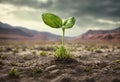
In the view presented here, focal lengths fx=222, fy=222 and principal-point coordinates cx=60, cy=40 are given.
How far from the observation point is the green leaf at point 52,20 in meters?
8.95

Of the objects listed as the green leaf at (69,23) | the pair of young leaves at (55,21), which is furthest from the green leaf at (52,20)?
the green leaf at (69,23)

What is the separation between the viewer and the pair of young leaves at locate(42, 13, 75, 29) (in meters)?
8.96

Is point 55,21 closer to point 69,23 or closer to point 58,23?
point 58,23

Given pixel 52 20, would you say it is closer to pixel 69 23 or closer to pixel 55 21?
pixel 55 21

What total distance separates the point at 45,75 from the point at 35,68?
791 mm

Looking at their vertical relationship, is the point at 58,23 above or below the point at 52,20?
below

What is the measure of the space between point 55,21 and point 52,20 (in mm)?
137

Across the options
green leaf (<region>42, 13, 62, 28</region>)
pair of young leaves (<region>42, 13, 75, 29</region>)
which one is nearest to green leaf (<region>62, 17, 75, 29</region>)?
pair of young leaves (<region>42, 13, 75, 29</region>)

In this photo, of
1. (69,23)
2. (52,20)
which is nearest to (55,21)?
(52,20)

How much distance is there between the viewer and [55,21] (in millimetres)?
9070

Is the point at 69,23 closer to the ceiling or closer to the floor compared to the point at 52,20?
closer to the floor

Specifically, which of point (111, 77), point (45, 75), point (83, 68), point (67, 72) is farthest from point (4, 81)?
point (111, 77)

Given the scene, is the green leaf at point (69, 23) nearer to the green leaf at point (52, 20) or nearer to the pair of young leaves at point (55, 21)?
the pair of young leaves at point (55, 21)

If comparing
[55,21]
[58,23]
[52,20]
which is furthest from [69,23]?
[52,20]
